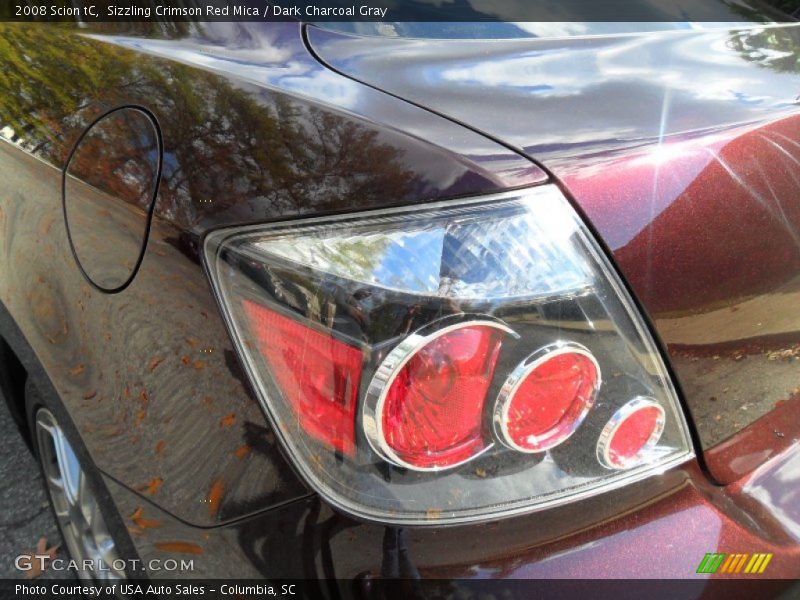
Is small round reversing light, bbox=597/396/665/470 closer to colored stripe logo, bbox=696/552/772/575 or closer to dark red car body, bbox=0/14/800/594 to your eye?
dark red car body, bbox=0/14/800/594

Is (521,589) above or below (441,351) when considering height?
below

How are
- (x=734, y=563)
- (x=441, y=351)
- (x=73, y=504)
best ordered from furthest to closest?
(x=73, y=504), (x=734, y=563), (x=441, y=351)

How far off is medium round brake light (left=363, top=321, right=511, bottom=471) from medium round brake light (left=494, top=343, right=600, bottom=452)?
0.12 feet

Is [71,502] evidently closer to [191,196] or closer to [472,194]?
[191,196]

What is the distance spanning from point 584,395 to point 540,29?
819 mm

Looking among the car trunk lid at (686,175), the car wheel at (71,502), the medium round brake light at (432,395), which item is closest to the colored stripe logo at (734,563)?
the car trunk lid at (686,175)

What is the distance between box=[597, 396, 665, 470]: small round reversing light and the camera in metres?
1.10

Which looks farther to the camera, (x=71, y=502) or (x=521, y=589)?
(x=71, y=502)

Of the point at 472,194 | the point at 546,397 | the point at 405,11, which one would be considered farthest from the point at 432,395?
the point at 405,11

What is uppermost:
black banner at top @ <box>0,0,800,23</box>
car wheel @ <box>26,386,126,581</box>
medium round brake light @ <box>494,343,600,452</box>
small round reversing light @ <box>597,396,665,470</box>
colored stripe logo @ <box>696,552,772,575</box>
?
black banner at top @ <box>0,0,800,23</box>

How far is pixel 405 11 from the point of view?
157 cm

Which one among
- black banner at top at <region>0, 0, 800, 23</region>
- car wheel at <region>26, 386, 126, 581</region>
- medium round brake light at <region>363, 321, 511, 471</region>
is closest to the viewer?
medium round brake light at <region>363, 321, 511, 471</region>

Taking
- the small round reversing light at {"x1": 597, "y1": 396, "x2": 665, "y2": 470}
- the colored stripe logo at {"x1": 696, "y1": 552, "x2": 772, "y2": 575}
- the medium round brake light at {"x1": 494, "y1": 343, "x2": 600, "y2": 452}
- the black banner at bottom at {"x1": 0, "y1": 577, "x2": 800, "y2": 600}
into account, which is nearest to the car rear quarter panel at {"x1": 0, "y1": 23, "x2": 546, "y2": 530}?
the black banner at bottom at {"x1": 0, "y1": 577, "x2": 800, "y2": 600}

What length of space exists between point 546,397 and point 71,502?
160 cm
